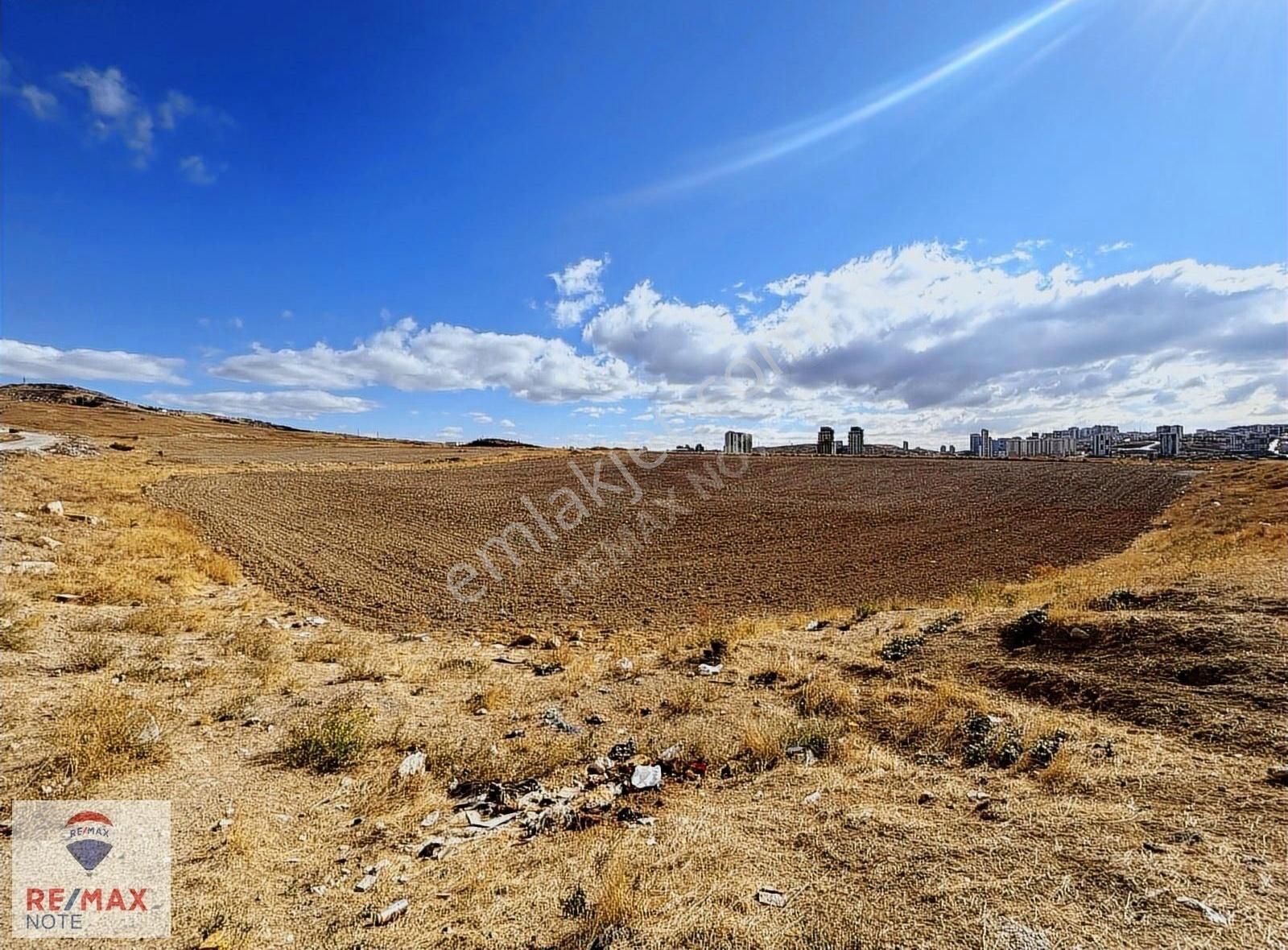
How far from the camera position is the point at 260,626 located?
1006 cm

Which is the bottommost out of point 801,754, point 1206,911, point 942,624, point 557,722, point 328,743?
point 557,722

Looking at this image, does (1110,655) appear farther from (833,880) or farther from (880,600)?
(880,600)

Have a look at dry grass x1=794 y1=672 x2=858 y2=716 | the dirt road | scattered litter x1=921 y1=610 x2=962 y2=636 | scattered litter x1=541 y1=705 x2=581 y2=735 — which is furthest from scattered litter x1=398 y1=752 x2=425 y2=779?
the dirt road

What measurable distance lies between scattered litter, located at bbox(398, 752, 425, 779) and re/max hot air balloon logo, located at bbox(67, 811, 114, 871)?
199 cm

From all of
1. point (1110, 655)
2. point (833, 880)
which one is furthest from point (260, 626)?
point (1110, 655)

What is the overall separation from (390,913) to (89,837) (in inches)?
99.7

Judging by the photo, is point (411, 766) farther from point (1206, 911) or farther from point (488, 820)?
point (1206, 911)

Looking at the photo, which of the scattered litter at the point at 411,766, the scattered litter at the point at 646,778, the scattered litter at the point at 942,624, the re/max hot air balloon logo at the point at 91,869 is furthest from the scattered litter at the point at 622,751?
the scattered litter at the point at 942,624

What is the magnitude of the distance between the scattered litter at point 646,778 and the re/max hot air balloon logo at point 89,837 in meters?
3.89

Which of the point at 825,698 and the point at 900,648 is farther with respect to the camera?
the point at 900,648

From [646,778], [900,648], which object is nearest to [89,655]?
[646,778]

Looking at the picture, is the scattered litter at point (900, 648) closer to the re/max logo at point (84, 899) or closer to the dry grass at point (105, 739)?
the re/max logo at point (84, 899)

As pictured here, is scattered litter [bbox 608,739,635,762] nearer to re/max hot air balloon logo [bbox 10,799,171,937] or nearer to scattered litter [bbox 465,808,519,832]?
scattered litter [bbox 465,808,519,832]

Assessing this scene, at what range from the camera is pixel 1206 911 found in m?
2.79
